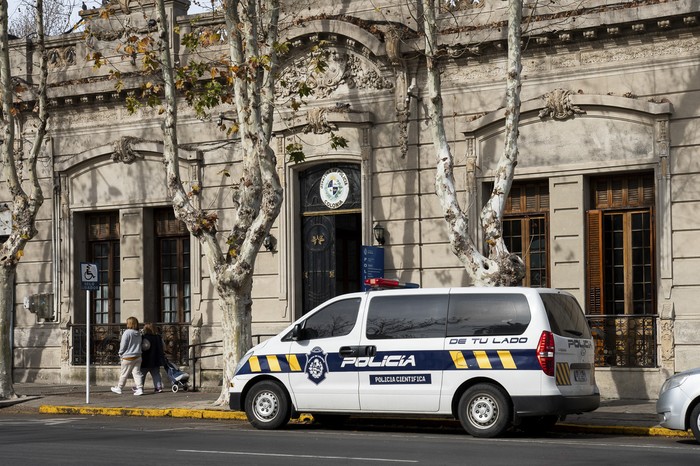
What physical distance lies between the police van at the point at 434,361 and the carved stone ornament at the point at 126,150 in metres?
10.3

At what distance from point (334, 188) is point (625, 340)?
6.59 metres

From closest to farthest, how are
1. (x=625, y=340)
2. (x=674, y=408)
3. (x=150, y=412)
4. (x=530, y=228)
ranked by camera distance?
(x=674, y=408)
(x=150, y=412)
(x=625, y=340)
(x=530, y=228)

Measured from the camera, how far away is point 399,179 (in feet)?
75.9

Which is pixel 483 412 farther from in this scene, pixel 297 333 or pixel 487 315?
pixel 297 333

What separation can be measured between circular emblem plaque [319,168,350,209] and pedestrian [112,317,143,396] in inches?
175

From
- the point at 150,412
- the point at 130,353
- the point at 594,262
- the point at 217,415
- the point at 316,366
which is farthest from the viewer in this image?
the point at 130,353

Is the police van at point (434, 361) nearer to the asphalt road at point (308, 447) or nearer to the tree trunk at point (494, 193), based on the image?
the asphalt road at point (308, 447)

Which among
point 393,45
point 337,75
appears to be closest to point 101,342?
point 337,75

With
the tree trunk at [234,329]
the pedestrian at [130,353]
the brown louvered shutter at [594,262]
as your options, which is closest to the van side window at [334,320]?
the tree trunk at [234,329]

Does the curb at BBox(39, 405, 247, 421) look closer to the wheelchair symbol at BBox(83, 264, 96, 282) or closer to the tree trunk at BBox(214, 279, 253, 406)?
the tree trunk at BBox(214, 279, 253, 406)

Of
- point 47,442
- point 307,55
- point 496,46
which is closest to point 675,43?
point 496,46

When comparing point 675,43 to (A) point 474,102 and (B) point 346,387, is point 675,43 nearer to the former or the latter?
(A) point 474,102

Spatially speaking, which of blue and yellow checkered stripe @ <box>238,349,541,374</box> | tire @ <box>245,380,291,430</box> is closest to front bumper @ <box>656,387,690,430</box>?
blue and yellow checkered stripe @ <box>238,349,541,374</box>

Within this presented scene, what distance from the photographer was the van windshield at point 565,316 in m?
15.5
